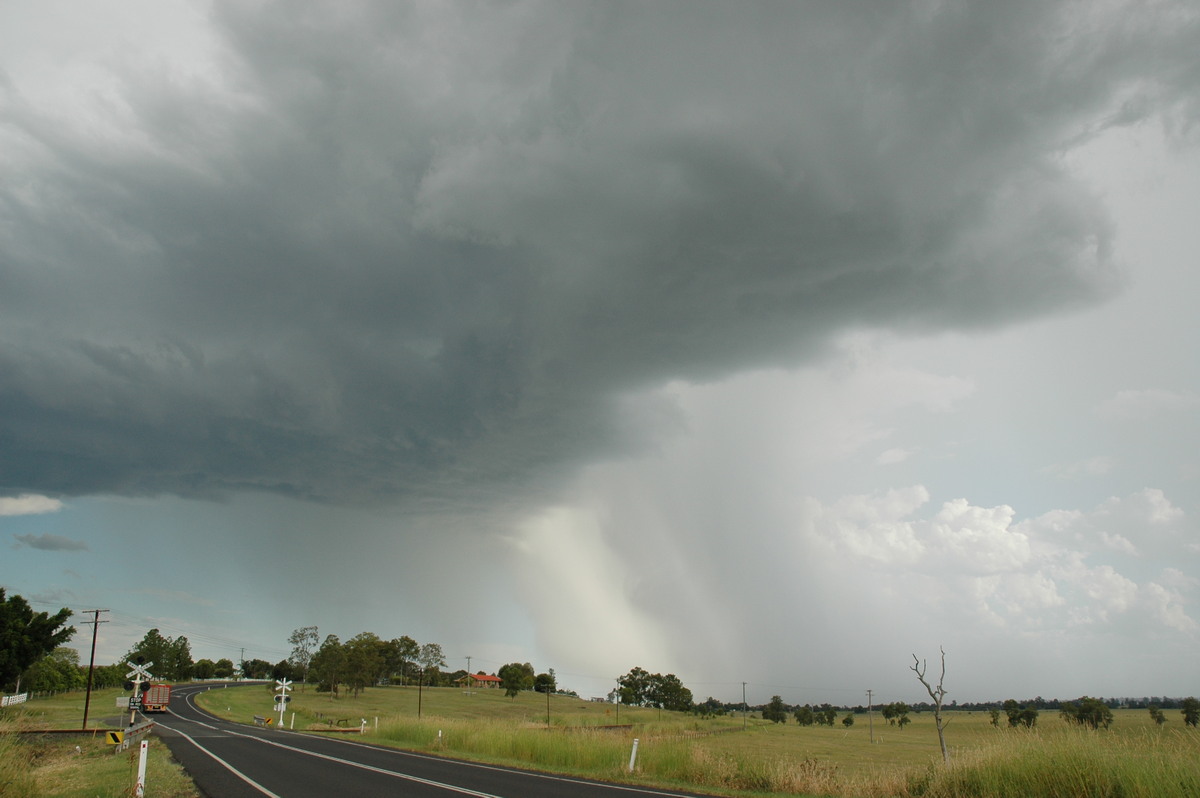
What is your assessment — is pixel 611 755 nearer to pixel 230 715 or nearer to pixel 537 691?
pixel 230 715

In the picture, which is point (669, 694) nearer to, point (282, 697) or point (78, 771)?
point (282, 697)

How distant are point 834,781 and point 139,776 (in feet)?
61.0

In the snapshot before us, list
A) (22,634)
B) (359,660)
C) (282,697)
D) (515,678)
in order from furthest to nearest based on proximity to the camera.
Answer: (515,678)
(359,660)
(22,634)
(282,697)

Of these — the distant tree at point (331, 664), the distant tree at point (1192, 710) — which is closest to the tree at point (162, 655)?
the distant tree at point (331, 664)

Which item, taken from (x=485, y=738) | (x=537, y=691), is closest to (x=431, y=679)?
(x=537, y=691)

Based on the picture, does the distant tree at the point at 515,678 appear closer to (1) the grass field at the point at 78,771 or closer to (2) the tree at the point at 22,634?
(2) the tree at the point at 22,634

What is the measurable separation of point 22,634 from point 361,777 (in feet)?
272

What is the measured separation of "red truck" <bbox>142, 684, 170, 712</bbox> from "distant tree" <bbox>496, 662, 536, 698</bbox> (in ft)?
258

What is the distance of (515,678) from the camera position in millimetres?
152625

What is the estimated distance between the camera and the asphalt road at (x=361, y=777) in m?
17.3

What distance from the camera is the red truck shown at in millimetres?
77500

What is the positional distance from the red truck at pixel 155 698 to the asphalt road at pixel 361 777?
188 ft

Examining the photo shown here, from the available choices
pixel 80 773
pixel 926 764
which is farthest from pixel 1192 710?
pixel 80 773

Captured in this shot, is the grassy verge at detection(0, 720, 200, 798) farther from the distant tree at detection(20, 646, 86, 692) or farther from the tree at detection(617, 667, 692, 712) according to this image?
the tree at detection(617, 667, 692, 712)
